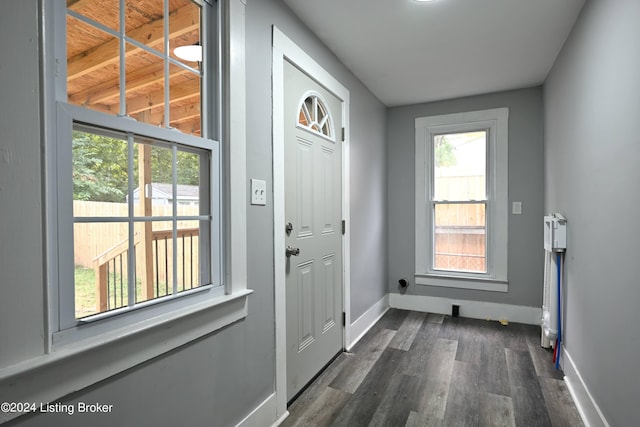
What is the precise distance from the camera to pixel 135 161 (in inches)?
46.6

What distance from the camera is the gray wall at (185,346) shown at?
82 centimetres

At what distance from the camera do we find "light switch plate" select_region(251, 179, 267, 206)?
1.70m

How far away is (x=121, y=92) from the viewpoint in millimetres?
1135

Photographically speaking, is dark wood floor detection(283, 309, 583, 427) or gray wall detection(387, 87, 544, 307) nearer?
dark wood floor detection(283, 309, 583, 427)

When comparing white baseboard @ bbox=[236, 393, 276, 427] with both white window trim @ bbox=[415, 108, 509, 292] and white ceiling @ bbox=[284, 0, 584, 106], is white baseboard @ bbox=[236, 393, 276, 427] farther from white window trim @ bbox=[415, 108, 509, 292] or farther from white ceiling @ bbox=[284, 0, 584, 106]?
white window trim @ bbox=[415, 108, 509, 292]

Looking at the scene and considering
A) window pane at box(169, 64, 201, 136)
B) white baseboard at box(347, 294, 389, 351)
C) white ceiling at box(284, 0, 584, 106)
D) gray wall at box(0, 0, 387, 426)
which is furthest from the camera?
white baseboard at box(347, 294, 389, 351)

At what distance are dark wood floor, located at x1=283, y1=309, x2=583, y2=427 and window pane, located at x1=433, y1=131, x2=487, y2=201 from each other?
1.47 meters

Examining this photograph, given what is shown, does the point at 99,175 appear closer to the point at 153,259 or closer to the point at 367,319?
the point at 153,259

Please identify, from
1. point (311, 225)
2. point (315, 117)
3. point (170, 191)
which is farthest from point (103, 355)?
point (315, 117)

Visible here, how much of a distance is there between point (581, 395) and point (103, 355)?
246cm

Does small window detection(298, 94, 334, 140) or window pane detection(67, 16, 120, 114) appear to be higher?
small window detection(298, 94, 334, 140)

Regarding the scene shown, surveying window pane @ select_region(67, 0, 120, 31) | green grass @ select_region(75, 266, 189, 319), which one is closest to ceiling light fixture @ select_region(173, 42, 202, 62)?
window pane @ select_region(67, 0, 120, 31)

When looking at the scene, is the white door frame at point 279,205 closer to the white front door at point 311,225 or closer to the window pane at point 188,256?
the white front door at point 311,225

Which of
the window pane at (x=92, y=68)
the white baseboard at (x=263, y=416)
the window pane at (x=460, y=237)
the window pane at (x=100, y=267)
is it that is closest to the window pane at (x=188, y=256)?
the window pane at (x=100, y=267)
